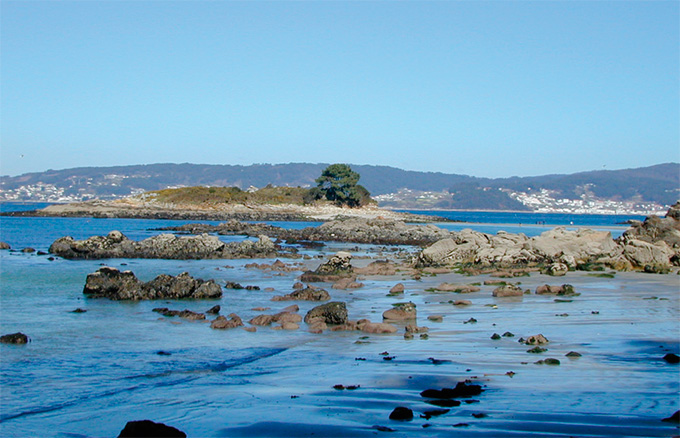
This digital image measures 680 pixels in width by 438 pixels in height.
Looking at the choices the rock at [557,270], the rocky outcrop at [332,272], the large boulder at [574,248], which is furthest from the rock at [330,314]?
the large boulder at [574,248]

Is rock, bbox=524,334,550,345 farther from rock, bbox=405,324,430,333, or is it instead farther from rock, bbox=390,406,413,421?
rock, bbox=390,406,413,421

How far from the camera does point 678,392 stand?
26.7 feet

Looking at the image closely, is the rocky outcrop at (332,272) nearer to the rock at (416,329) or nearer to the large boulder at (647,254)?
the large boulder at (647,254)

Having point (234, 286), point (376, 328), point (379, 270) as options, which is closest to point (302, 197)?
point (379, 270)

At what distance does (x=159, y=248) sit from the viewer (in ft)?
121

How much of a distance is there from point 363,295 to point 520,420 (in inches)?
511

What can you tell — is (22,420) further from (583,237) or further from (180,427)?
(583,237)

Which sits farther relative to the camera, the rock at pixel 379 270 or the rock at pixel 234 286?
the rock at pixel 379 270

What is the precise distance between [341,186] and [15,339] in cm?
9731

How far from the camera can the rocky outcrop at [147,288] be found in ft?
64.7

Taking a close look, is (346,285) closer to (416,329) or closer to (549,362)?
(416,329)

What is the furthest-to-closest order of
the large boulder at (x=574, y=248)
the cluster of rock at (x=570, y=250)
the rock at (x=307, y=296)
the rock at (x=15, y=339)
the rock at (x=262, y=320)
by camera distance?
the large boulder at (x=574, y=248)
the cluster of rock at (x=570, y=250)
the rock at (x=307, y=296)
the rock at (x=262, y=320)
the rock at (x=15, y=339)

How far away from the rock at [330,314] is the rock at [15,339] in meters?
5.96

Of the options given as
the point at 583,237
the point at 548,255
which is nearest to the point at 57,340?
the point at 548,255
